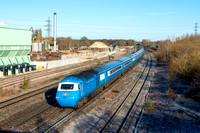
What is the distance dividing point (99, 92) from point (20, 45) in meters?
27.3

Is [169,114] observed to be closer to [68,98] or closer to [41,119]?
[68,98]

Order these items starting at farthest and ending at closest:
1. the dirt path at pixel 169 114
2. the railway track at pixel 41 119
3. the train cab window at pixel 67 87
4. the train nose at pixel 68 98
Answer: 1. the train cab window at pixel 67 87
2. the train nose at pixel 68 98
3. the dirt path at pixel 169 114
4. the railway track at pixel 41 119

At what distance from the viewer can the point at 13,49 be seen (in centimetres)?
3800

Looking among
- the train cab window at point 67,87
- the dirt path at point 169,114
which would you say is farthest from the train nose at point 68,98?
the dirt path at point 169,114

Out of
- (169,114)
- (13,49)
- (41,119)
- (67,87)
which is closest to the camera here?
(41,119)

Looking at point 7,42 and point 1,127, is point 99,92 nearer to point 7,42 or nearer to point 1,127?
point 1,127

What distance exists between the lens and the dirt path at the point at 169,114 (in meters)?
12.6

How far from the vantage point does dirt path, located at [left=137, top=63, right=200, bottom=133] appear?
1259cm

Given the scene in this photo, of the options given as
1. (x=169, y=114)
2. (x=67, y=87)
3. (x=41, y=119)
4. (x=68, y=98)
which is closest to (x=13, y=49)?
(x=67, y=87)

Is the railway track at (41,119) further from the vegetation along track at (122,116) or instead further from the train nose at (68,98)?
the vegetation along track at (122,116)

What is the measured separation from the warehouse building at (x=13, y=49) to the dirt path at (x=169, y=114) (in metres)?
27.9

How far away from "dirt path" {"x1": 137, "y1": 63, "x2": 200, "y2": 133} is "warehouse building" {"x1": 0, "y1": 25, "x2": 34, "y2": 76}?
91.7ft

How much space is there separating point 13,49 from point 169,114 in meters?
34.5

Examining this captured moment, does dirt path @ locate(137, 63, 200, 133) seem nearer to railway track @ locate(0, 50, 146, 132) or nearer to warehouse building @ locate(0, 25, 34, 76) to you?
railway track @ locate(0, 50, 146, 132)
